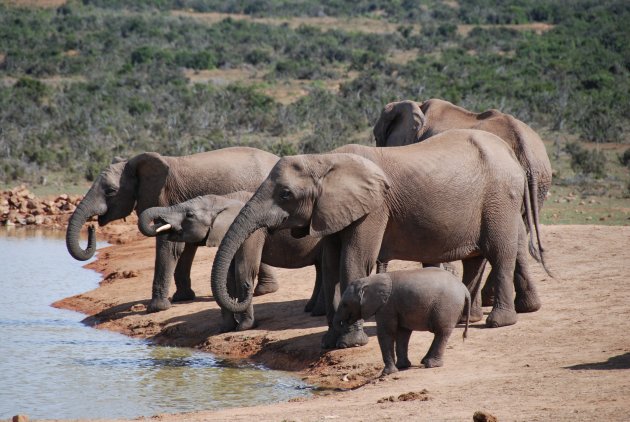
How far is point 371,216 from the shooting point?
33.4 ft

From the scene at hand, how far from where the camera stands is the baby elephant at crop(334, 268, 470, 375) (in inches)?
358

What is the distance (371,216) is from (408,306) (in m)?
1.32

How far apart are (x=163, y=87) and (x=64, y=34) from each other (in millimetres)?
19397

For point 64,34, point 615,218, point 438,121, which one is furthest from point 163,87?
point 438,121

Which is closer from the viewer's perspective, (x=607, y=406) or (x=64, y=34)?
(x=607, y=406)

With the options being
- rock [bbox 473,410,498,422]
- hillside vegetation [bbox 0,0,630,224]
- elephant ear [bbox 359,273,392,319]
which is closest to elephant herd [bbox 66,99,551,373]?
elephant ear [bbox 359,273,392,319]

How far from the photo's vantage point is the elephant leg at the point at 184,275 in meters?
13.8

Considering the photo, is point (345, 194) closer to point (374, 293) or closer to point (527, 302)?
point (374, 293)

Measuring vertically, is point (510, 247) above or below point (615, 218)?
above

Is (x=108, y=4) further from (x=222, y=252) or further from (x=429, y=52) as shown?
(x=222, y=252)

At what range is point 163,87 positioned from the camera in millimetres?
40688

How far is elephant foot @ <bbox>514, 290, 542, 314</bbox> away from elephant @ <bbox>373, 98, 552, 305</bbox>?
59 cm

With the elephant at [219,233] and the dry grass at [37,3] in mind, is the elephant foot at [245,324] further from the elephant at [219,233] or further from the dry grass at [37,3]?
the dry grass at [37,3]

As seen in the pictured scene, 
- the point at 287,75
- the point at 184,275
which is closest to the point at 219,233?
the point at 184,275
